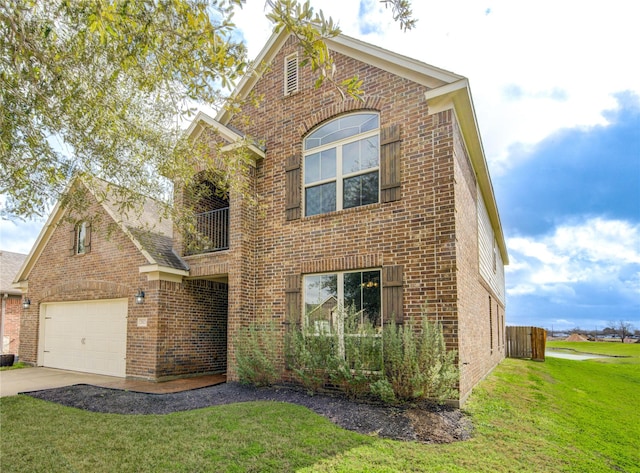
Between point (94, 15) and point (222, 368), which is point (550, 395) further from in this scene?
point (94, 15)

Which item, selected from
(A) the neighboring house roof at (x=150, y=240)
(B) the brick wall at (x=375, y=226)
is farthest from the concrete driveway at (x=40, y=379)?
(B) the brick wall at (x=375, y=226)

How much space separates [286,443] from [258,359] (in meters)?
3.72

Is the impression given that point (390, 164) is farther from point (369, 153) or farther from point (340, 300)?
point (340, 300)

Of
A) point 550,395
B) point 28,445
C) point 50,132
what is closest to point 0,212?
point 50,132

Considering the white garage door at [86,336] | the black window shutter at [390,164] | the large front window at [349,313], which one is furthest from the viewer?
the white garage door at [86,336]

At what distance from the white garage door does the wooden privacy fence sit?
17050mm

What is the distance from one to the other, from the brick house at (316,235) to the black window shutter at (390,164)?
2 centimetres

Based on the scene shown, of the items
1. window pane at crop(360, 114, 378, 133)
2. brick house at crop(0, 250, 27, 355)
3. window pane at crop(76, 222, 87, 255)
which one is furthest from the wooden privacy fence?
brick house at crop(0, 250, 27, 355)

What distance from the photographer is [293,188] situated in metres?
9.59

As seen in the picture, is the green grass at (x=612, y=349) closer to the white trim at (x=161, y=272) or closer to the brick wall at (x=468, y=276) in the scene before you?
the brick wall at (x=468, y=276)

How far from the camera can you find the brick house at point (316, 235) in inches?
303

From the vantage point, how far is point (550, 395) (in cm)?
891

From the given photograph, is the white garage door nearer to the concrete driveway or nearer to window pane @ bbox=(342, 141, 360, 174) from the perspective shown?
the concrete driveway

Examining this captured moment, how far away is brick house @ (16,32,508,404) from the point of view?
Answer: 25.2 feet
